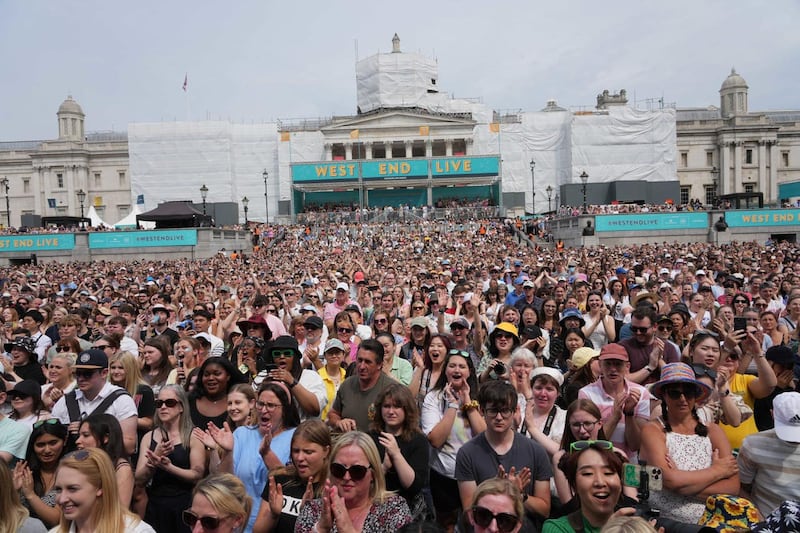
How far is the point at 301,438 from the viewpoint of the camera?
3.99m

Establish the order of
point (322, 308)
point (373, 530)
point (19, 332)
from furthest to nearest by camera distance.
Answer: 1. point (322, 308)
2. point (19, 332)
3. point (373, 530)

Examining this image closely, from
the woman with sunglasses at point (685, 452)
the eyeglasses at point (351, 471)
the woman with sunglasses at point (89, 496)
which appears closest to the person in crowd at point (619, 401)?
the woman with sunglasses at point (685, 452)

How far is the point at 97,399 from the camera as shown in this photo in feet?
17.8

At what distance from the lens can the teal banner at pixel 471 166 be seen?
190 feet

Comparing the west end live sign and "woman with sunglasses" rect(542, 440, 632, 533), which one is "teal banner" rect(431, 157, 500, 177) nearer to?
the west end live sign

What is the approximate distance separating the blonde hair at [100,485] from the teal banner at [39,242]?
37.7m

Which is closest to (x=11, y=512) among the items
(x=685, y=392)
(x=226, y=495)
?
(x=226, y=495)

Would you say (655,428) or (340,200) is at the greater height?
(340,200)

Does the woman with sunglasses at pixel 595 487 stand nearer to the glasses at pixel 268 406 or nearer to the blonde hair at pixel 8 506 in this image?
the glasses at pixel 268 406

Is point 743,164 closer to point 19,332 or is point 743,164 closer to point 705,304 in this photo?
point 705,304

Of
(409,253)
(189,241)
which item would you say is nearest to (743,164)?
(409,253)

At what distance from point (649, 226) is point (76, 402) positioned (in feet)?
115

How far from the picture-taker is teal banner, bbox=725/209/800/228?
35750 millimetres

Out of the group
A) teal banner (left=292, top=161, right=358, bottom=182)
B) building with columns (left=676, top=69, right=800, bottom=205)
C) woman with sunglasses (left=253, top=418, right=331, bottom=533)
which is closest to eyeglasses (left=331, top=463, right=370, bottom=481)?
woman with sunglasses (left=253, top=418, right=331, bottom=533)
